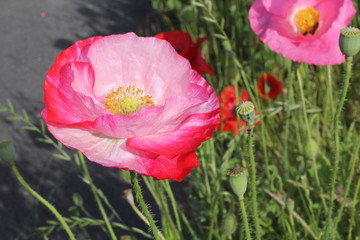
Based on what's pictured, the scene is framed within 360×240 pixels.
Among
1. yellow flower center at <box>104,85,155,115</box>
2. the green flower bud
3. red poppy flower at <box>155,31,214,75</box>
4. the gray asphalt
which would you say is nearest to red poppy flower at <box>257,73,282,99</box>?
the gray asphalt

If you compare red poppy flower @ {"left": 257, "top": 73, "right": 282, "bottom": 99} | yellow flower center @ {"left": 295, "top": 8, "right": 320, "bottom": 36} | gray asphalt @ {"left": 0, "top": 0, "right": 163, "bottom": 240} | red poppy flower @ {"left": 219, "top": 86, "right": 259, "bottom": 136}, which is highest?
yellow flower center @ {"left": 295, "top": 8, "right": 320, "bottom": 36}

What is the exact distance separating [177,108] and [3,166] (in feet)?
5.65

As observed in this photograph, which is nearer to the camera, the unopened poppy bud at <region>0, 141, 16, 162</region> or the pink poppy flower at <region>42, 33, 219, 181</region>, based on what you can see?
the pink poppy flower at <region>42, 33, 219, 181</region>

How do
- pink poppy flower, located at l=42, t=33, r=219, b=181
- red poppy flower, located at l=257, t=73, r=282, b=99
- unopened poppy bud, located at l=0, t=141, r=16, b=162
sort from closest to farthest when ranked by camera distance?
1. pink poppy flower, located at l=42, t=33, r=219, b=181
2. unopened poppy bud, located at l=0, t=141, r=16, b=162
3. red poppy flower, located at l=257, t=73, r=282, b=99

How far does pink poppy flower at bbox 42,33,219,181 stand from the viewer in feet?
2.71

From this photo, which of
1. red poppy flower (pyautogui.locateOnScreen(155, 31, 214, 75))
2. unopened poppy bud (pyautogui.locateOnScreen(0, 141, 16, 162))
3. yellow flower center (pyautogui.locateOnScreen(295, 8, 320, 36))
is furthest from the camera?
yellow flower center (pyautogui.locateOnScreen(295, 8, 320, 36))

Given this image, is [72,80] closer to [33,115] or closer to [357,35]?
[357,35]

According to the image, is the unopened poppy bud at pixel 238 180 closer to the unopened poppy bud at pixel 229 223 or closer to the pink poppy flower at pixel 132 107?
the pink poppy flower at pixel 132 107

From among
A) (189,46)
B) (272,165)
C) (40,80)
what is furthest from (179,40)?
(40,80)

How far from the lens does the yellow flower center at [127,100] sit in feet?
3.15

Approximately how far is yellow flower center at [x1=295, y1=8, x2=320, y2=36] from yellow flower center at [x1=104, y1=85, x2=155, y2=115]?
1.74 ft

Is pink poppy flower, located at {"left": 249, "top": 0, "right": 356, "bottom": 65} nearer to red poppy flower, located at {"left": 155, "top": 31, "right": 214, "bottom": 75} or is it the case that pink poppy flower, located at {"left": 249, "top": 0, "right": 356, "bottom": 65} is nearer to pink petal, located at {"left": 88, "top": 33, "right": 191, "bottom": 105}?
red poppy flower, located at {"left": 155, "top": 31, "right": 214, "bottom": 75}

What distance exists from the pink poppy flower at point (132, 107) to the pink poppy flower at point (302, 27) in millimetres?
413

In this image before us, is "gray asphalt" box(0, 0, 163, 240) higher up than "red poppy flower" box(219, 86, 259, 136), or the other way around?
"red poppy flower" box(219, 86, 259, 136)
